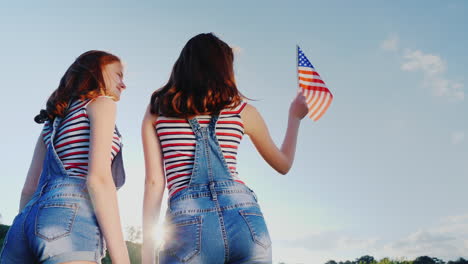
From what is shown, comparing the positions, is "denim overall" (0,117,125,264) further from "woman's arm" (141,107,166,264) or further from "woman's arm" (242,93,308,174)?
"woman's arm" (242,93,308,174)

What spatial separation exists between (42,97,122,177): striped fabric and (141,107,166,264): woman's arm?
30cm

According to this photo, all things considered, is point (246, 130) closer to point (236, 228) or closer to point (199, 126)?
point (199, 126)

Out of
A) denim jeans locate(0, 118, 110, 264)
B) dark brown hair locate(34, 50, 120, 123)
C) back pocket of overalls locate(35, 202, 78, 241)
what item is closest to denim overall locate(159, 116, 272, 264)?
denim jeans locate(0, 118, 110, 264)

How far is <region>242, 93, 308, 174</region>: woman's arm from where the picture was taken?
3725 millimetres

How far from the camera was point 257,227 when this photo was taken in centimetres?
316

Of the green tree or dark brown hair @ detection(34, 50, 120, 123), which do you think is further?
the green tree

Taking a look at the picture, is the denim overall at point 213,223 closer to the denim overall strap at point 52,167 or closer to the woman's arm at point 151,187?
the woman's arm at point 151,187

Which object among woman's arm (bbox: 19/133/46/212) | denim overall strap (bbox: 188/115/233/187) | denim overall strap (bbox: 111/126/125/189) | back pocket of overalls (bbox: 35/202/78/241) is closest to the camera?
back pocket of overalls (bbox: 35/202/78/241)

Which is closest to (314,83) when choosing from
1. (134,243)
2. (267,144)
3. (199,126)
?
(267,144)

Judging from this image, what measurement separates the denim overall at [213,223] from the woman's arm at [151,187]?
26 centimetres

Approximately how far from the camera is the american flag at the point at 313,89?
661 centimetres

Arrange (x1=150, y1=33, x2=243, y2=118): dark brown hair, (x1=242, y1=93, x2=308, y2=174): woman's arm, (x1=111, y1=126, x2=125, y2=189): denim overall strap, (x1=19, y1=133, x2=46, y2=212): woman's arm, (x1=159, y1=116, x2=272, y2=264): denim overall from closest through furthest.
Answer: (x1=159, y1=116, x2=272, y2=264): denim overall
(x1=150, y1=33, x2=243, y2=118): dark brown hair
(x1=242, y1=93, x2=308, y2=174): woman's arm
(x1=111, y1=126, x2=125, y2=189): denim overall strap
(x1=19, y1=133, x2=46, y2=212): woman's arm

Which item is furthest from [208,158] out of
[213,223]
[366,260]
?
[366,260]

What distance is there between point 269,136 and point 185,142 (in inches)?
30.9
